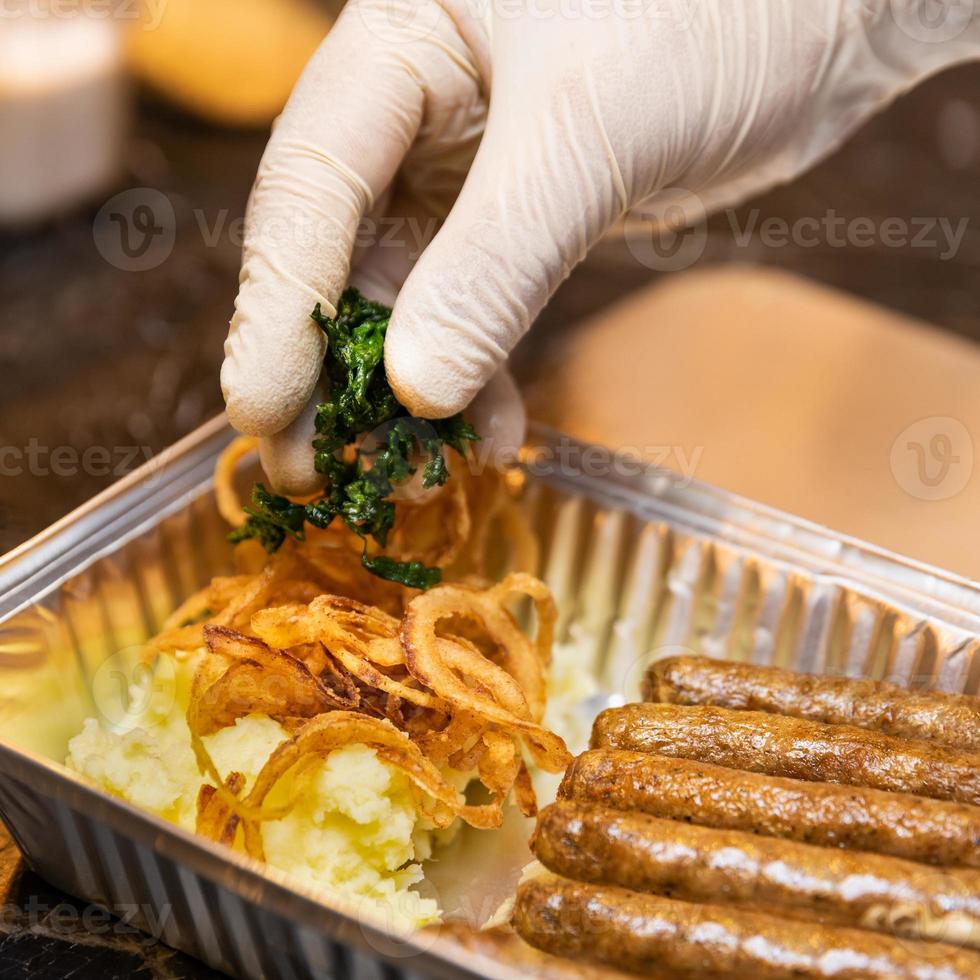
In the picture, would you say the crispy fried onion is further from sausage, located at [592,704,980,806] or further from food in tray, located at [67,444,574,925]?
sausage, located at [592,704,980,806]

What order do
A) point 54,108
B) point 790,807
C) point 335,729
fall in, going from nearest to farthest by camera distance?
point 790,807 → point 335,729 → point 54,108

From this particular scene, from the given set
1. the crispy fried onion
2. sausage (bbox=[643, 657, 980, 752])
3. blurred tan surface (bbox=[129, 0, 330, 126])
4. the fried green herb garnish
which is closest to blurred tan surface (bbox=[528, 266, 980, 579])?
sausage (bbox=[643, 657, 980, 752])

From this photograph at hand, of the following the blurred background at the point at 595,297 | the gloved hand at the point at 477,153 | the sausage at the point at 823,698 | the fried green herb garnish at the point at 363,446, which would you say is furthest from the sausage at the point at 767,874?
the blurred background at the point at 595,297

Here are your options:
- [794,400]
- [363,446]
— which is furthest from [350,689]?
[794,400]

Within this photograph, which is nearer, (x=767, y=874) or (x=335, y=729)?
(x=767, y=874)

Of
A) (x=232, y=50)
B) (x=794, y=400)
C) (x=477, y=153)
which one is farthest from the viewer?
(x=232, y=50)

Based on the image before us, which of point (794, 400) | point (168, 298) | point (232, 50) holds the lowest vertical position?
point (794, 400)

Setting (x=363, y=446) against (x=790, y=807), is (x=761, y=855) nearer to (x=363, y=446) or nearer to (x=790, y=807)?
(x=790, y=807)

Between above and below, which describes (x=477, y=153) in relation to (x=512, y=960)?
above

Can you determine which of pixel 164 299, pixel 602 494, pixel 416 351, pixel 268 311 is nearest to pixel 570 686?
pixel 602 494
